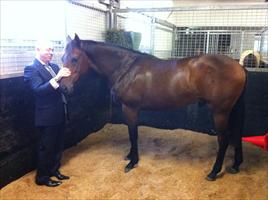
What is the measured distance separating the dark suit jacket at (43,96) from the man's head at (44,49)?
56 mm

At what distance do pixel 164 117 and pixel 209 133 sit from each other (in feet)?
2.14

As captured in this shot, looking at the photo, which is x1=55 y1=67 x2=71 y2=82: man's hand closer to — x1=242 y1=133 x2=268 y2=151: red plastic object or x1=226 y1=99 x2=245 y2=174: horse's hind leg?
x1=226 y1=99 x2=245 y2=174: horse's hind leg

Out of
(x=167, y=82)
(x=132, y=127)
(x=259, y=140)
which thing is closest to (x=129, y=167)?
(x=132, y=127)

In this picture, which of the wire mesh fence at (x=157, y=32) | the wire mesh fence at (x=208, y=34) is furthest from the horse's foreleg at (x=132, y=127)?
the wire mesh fence at (x=208, y=34)

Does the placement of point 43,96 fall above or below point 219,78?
below

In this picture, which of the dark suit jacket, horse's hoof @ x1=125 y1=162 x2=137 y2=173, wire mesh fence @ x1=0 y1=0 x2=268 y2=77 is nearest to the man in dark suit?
the dark suit jacket

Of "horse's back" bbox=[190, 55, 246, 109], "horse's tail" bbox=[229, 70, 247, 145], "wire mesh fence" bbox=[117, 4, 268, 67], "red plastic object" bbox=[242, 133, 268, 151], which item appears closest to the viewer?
"horse's back" bbox=[190, 55, 246, 109]

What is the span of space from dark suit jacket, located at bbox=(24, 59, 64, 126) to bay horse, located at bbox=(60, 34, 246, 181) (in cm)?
16

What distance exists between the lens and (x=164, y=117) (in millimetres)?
3832

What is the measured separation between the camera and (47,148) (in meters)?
2.24

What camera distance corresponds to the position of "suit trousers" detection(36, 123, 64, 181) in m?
2.22

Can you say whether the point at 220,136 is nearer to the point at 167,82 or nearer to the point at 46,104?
the point at 167,82

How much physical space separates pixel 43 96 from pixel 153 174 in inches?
48.4

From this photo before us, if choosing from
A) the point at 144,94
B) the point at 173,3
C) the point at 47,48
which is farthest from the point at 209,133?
the point at 173,3
